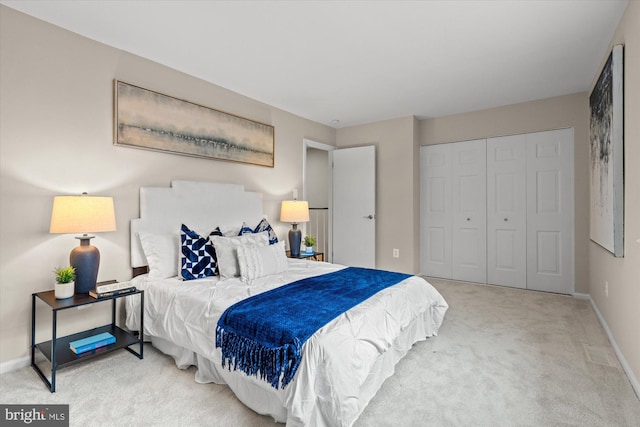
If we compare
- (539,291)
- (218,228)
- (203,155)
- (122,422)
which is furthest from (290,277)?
(539,291)

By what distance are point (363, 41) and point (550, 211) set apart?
3264 mm

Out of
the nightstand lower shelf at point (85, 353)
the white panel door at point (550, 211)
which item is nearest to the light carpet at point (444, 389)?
the nightstand lower shelf at point (85, 353)

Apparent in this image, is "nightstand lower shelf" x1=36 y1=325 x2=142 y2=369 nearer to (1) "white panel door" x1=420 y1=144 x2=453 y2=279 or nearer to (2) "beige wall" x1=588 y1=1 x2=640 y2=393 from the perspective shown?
(2) "beige wall" x1=588 y1=1 x2=640 y2=393

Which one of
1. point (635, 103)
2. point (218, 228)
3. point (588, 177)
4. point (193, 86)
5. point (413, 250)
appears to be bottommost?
point (413, 250)

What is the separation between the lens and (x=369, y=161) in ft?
16.6

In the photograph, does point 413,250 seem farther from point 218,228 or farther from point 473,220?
point 218,228

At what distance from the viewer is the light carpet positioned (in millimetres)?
1751

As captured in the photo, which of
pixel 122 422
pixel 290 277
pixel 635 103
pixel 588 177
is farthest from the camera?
pixel 588 177

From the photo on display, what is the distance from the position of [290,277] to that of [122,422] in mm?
1388

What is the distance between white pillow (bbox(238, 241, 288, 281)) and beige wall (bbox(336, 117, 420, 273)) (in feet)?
8.11

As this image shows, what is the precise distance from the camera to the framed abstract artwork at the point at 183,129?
110 inches

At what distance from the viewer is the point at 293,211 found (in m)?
4.12

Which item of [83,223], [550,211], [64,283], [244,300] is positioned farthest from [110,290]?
[550,211]

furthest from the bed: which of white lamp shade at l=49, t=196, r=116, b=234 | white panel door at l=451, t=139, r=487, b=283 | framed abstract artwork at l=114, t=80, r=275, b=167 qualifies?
white panel door at l=451, t=139, r=487, b=283
